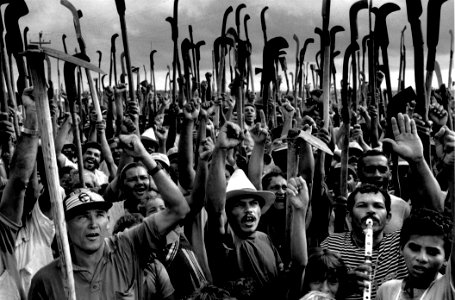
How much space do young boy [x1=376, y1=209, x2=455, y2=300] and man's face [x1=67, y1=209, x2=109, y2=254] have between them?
1.77 m

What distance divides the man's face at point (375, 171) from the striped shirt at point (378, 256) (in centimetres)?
105

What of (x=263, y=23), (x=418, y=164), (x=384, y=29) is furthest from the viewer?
(x=263, y=23)

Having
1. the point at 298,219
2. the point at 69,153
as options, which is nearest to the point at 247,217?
the point at 298,219

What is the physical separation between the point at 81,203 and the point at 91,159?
332 centimetres

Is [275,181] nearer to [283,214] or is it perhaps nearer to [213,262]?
[283,214]

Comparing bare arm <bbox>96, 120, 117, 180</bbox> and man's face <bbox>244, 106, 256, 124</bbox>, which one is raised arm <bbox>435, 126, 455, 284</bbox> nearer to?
bare arm <bbox>96, 120, 117, 180</bbox>

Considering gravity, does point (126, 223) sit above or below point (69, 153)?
below

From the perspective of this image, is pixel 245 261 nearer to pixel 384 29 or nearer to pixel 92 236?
pixel 92 236

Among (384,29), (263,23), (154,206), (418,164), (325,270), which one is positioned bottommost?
(325,270)

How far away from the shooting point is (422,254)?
10.8 feet

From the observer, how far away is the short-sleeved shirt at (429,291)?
2.92 metres

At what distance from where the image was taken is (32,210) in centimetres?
454

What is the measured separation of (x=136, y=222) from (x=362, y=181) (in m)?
2.24

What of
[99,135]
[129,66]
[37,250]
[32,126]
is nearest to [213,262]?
[37,250]
